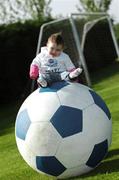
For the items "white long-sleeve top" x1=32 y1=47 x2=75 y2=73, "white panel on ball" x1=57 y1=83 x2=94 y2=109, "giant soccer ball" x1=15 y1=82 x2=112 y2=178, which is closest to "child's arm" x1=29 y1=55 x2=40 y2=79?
"white long-sleeve top" x1=32 y1=47 x2=75 y2=73

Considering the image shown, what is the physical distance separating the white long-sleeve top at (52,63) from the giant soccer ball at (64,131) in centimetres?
42

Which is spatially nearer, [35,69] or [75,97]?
[75,97]

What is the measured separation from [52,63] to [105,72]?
Answer: 17150 millimetres

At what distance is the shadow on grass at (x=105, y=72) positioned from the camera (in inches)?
835

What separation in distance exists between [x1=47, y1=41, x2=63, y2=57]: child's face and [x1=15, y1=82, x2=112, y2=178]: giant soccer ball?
53 centimetres

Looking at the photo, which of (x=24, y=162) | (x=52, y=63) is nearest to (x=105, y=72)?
(x=24, y=162)

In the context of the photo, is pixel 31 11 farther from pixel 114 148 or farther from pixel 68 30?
pixel 114 148

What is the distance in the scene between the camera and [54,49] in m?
6.13

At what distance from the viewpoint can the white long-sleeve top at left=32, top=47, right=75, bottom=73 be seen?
20.2 ft

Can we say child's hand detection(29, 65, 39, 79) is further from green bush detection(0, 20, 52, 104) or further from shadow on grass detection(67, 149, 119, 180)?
green bush detection(0, 20, 52, 104)

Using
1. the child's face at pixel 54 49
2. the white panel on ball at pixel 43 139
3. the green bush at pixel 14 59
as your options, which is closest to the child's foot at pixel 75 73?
the child's face at pixel 54 49

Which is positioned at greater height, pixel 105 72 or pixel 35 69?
pixel 35 69

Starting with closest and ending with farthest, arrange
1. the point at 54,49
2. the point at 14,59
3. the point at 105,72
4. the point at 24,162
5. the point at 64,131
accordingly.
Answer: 1. the point at 64,131
2. the point at 54,49
3. the point at 24,162
4. the point at 14,59
5. the point at 105,72

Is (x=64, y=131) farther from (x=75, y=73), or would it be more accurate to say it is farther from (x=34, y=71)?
(x=34, y=71)
